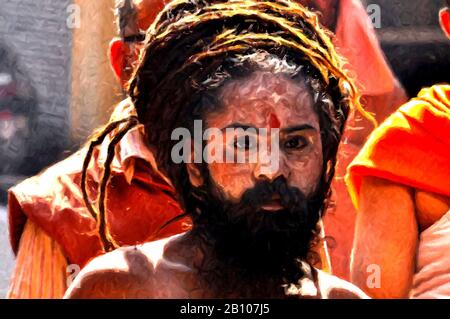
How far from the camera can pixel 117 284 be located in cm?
234

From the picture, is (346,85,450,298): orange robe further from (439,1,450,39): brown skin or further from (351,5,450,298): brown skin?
(439,1,450,39): brown skin

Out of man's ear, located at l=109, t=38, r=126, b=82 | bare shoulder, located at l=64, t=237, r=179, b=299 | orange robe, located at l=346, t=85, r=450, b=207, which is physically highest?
man's ear, located at l=109, t=38, r=126, b=82

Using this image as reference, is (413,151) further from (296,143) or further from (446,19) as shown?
(296,143)

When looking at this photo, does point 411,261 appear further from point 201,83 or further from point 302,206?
point 201,83

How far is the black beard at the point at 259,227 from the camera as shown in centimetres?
236

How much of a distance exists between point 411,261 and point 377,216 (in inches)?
4.8

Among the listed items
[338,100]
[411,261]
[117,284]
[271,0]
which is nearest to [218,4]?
[271,0]

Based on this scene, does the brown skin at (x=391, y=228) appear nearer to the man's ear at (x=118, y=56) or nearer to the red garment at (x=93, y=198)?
the red garment at (x=93, y=198)

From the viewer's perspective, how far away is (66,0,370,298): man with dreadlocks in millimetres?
2363

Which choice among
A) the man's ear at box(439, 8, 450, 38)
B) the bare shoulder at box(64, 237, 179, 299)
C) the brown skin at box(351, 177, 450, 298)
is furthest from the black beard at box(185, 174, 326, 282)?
the man's ear at box(439, 8, 450, 38)

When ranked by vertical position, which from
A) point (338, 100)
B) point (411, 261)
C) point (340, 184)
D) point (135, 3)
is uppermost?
point (135, 3)

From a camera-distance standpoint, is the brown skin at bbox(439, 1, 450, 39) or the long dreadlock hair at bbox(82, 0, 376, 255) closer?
the long dreadlock hair at bbox(82, 0, 376, 255)

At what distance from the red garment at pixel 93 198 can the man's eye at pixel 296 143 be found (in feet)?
1.17

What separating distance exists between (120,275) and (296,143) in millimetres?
398
